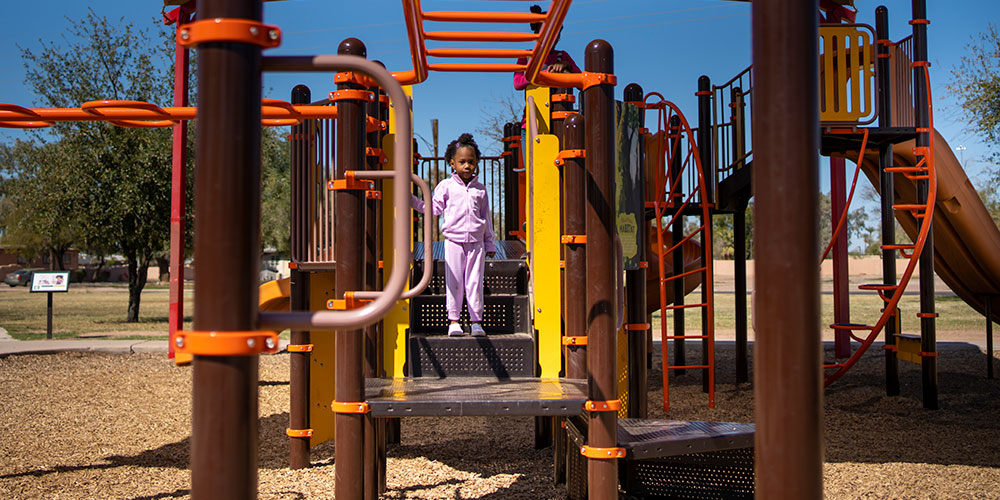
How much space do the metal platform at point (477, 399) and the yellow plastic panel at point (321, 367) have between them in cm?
195

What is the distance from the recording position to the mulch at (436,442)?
4871 millimetres

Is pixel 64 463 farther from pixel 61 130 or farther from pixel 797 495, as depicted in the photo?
pixel 61 130

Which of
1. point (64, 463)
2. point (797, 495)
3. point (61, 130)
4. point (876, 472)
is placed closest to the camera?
point (797, 495)

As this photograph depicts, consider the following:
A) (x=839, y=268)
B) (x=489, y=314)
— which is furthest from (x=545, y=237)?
(x=839, y=268)

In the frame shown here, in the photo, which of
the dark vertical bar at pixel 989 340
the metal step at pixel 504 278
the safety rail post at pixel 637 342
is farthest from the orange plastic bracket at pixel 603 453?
the dark vertical bar at pixel 989 340

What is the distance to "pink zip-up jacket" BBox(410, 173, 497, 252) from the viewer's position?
5.29 metres

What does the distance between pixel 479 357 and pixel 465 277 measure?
2.58 ft

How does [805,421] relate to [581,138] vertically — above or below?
below

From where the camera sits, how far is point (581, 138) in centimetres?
383

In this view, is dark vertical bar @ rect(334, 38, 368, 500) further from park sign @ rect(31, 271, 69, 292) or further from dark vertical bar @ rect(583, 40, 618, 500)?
park sign @ rect(31, 271, 69, 292)

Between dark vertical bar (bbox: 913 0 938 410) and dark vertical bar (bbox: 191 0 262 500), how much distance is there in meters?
7.69

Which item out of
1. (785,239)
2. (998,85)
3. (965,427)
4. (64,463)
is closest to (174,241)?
(64,463)

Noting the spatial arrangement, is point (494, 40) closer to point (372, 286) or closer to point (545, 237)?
point (372, 286)

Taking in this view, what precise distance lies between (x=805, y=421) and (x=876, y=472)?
13.9ft
